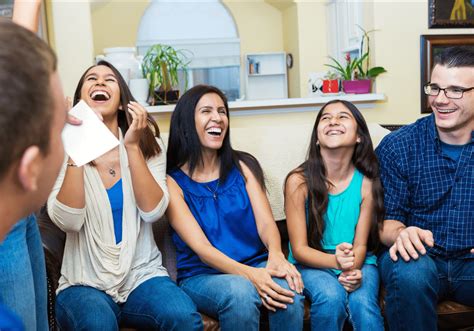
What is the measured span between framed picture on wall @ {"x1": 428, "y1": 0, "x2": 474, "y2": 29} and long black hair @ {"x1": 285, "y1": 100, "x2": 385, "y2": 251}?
211 cm

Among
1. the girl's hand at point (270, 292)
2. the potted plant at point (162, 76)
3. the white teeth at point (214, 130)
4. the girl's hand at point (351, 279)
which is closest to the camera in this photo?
the girl's hand at point (270, 292)

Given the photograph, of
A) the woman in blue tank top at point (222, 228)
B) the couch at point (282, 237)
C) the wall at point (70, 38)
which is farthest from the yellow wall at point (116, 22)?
the woman in blue tank top at point (222, 228)

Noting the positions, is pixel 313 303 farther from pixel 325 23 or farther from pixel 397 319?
pixel 325 23

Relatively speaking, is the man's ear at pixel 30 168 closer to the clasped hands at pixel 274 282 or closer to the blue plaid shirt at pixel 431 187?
the clasped hands at pixel 274 282

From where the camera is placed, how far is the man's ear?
26.5 inches

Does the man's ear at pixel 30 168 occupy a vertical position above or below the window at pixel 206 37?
below

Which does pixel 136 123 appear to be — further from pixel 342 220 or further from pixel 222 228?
pixel 342 220

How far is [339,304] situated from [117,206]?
796 millimetres

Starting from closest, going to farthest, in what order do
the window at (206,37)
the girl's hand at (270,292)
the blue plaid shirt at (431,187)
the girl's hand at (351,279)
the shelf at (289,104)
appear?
the girl's hand at (270,292) → the girl's hand at (351,279) → the blue plaid shirt at (431,187) → the shelf at (289,104) → the window at (206,37)

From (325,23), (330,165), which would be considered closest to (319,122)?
(330,165)

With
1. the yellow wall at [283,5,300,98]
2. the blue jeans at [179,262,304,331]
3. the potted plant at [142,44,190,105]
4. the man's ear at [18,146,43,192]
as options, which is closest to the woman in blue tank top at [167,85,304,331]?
the blue jeans at [179,262,304,331]

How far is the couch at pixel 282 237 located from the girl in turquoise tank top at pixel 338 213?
0.13m

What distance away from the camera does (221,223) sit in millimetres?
2074

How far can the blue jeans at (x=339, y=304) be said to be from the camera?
5.96 ft
